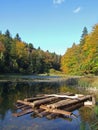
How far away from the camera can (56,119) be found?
18891 millimetres

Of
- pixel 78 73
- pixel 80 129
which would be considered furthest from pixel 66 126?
pixel 78 73

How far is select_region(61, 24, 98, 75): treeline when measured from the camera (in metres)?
58.5

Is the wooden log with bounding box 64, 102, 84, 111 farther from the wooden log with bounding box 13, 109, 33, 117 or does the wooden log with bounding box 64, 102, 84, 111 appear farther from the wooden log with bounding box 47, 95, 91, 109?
the wooden log with bounding box 13, 109, 33, 117

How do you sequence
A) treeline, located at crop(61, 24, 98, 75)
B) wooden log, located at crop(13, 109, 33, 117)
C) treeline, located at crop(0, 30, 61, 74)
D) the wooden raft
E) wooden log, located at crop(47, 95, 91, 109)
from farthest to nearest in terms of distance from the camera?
treeline, located at crop(0, 30, 61, 74), treeline, located at crop(61, 24, 98, 75), wooden log, located at crop(47, 95, 91, 109), the wooden raft, wooden log, located at crop(13, 109, 33, 117)

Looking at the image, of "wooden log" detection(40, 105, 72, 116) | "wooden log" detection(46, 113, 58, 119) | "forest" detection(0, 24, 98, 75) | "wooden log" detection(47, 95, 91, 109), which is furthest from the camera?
"forest" detection(0, 24, 98, 75)

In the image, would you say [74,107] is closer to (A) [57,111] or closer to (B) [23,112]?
(A) [57,111]

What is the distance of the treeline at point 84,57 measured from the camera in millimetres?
58547

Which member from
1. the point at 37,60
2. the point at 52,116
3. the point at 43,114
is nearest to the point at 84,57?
the point at 37,60

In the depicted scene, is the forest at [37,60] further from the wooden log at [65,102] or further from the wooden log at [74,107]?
the wooden log at [74,107]

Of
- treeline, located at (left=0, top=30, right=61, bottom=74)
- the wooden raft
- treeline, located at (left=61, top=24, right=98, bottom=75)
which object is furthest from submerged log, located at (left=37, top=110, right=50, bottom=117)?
treeline, located at (left=0, top=30, right=61, bottom=74)

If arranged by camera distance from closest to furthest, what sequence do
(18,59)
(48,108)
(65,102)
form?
(48,108) < (65,102) < (18,59)

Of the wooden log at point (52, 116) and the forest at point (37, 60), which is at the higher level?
the forest at point (37, 60)

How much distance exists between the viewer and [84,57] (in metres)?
80.7

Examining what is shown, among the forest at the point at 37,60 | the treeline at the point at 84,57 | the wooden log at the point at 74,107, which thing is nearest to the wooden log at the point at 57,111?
the wooden log at the point at 74,107
